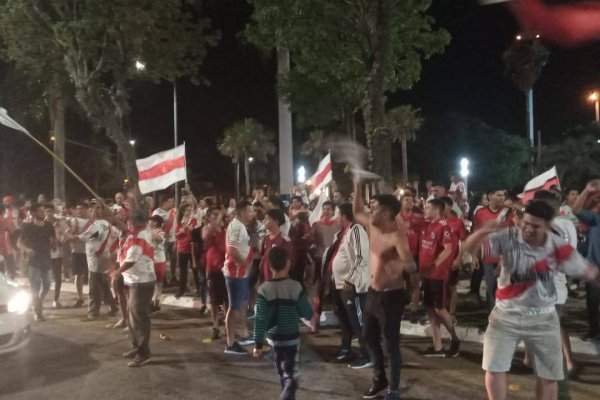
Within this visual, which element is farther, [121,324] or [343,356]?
[121,324]

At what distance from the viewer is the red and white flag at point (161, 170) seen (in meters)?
12.0

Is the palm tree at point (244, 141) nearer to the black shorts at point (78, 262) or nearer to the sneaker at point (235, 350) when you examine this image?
the black shorts at point (78, 262)

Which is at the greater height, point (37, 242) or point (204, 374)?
point (37, 242)

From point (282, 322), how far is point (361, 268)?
5.79 ft

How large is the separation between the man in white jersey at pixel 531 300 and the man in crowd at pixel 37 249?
828cm

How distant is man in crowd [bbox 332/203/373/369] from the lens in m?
7.03

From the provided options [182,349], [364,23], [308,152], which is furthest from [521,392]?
[308,152]

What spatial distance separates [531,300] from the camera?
463 cm

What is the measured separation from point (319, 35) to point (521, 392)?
9383mm

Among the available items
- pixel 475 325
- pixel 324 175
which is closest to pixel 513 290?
A: pixel 475 325

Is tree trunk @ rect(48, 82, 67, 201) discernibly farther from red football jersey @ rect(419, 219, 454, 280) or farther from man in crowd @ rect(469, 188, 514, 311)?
red football jersey @ rect(419, 219, 454, 280)

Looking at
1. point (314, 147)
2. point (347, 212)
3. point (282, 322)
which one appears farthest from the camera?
point (314, 147)

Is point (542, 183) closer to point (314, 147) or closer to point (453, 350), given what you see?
point (453, 350)

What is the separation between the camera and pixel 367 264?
7.06 m
